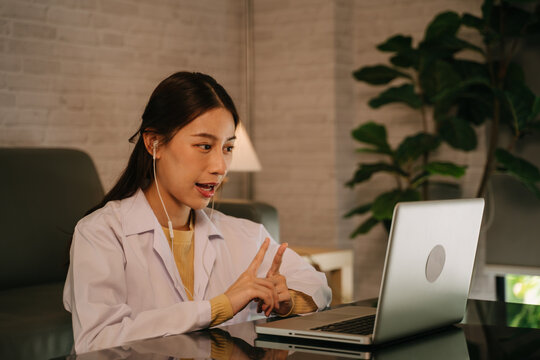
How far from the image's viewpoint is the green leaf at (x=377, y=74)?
13.1ft

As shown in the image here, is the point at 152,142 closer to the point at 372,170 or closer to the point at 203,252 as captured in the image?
the point at 203,252

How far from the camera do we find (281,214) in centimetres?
457

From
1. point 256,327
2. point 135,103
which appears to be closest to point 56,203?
point 135,103

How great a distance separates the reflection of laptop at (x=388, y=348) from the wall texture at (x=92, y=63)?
7.28 ft

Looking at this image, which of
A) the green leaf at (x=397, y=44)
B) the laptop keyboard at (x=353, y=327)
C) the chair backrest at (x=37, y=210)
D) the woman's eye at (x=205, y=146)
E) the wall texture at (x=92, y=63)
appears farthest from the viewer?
the green leaf at (x=397, y=44)

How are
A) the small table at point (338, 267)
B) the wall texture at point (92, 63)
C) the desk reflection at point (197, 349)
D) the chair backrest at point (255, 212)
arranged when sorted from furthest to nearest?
the small table at point (338, 267) → the wall texture at point (92, 63) → the chair backrest at point (255, 212) → the desk reflection at point (197, 349)

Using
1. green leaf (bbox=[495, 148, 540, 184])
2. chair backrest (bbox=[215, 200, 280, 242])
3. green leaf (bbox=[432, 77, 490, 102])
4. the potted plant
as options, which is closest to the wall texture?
chair backrest (bbox=[215, 200, 280, 242])

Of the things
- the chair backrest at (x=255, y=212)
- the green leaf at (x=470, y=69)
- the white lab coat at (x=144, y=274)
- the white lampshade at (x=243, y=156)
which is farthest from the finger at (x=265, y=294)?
the green leaf at (x=470, y=69)

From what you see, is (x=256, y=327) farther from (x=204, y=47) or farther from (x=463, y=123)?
(x=204, y=47)

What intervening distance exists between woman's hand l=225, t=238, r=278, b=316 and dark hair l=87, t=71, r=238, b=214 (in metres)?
0.40

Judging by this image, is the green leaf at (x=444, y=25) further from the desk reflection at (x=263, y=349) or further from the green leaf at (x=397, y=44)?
the desk reflection at (x=263, y=349)

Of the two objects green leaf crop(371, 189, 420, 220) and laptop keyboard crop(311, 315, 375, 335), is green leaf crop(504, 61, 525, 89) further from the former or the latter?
laptop keyboard crop(311, 315, 375, 335)

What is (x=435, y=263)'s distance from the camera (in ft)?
4.06

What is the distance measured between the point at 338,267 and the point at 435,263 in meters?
2.46
